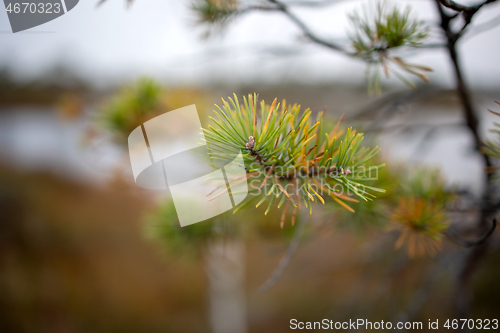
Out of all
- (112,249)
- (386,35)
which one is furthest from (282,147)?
(112,249)

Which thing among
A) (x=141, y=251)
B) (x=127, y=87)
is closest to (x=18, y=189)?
(x=141, y=251)

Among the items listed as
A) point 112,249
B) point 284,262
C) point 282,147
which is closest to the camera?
point 282,147

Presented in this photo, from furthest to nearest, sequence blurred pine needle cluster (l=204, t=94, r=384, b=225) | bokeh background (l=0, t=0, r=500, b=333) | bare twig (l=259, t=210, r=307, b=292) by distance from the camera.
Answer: bokeh background (l=0, t=0, r=500, b=333)
bare twig (l=259, t=210, r=307, b=292)
blurred pine needle cluster (l=204, t=94, r=384, b=225)

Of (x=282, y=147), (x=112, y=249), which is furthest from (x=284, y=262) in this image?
(x=112, y=249)

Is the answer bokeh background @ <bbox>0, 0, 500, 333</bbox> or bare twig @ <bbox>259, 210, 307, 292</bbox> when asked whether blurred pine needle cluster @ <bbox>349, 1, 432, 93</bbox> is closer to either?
bare twig @ <bbox>259, 210, 307, 292</bbox>

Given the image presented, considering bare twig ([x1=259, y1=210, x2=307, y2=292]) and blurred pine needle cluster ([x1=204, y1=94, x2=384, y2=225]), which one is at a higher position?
blurred pine needle cluster ([x1=204, y1=94, x2=384, y2=225])

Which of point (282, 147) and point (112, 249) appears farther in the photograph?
point (112, 249)

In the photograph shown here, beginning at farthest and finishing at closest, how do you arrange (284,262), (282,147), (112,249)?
1. (112,249)
2. (284,262)
3. (282,147)

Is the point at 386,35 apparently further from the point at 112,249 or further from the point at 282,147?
the point at 112,249

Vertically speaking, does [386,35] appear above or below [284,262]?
above

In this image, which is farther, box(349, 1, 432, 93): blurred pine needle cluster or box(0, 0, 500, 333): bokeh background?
box(0, 0, 500, 333): bokeh background

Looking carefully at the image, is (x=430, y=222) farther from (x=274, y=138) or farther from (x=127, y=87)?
(x=127, y=87)

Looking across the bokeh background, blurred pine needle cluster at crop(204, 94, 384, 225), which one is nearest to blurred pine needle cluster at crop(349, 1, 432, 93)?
blurred pine needle cluster at crop(204, 94, 384, 225)

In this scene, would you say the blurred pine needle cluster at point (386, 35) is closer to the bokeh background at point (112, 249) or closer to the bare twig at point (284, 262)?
the bare twig at point (284, 262)
